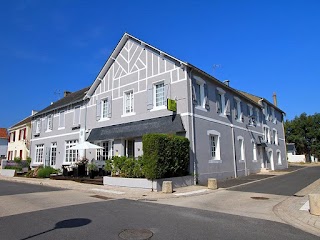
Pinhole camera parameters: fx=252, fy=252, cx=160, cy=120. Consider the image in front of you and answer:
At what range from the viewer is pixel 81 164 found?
55.5 ft

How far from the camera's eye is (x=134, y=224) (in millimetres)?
5836

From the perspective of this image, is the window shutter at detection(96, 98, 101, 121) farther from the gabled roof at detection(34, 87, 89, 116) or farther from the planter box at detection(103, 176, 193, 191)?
the planter box at detection(103, 176, 193, 191)

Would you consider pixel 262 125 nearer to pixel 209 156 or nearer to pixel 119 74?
pixel 209 156

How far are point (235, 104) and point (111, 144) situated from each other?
10183 millimetres

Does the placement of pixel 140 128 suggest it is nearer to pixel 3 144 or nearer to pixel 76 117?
pixel 76 117

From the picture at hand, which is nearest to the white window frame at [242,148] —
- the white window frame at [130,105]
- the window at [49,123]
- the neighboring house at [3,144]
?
the white window frame at [130,105]

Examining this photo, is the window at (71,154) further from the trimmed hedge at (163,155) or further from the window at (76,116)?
the trimmed hedge at (163,155)

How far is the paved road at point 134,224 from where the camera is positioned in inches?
199

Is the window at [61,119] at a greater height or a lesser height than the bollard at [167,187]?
greater

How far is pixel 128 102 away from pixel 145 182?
7257mm

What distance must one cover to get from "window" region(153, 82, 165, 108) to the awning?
1147 mm

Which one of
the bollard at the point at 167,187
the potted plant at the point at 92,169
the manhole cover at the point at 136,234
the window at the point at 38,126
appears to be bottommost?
the manhole cover at the point at 136,234

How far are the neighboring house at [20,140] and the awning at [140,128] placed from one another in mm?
16840

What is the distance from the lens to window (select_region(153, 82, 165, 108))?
15620 millimetres
